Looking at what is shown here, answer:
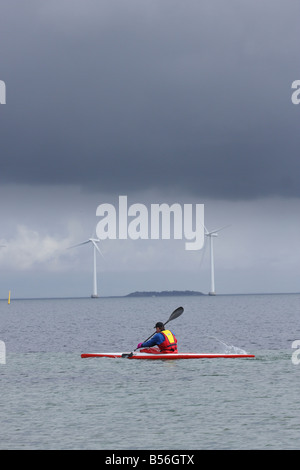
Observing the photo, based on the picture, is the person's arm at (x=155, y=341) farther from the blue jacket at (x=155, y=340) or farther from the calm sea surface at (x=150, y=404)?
the calm sea surface at (x=150, y=404)

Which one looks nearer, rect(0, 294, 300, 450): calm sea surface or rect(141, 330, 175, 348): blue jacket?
rect(0, 294, 300, 450): calm sea surface

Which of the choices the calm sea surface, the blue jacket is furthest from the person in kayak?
the calm sea surface

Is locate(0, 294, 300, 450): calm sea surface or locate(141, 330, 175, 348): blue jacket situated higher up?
locate(141, 330, 175, 348): blue jacket

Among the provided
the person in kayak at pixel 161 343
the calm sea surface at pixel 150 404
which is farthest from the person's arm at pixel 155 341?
the calm sea surface at pixel 150 404

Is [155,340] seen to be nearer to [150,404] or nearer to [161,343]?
[161,343]

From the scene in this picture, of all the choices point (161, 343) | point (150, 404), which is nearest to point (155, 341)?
point (161, 343)

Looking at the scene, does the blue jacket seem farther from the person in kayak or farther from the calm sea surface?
the calm sea surface

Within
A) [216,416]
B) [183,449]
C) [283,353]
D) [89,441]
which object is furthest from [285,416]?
[283,353]

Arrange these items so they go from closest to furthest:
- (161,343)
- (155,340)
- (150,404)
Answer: (150,404), (155,340), (161,343)

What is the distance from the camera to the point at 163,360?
41.4m

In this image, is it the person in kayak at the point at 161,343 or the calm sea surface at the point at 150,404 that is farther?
the person in kayak at the point at 161,343

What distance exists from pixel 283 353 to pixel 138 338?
82.0 ft

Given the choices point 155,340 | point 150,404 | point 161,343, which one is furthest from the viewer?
point 161,343
